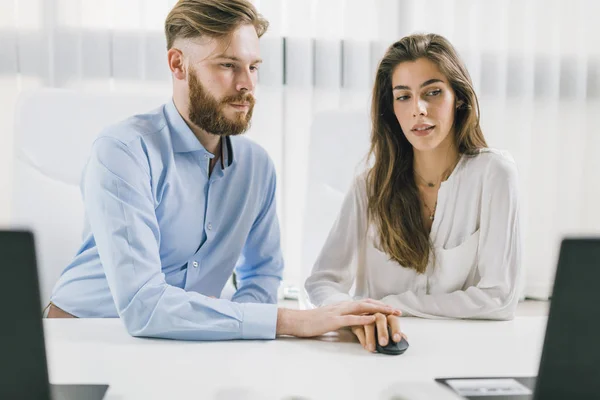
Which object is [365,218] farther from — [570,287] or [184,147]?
[570,287]

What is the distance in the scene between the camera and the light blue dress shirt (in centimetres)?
106

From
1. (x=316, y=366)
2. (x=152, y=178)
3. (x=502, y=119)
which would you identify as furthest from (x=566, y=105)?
(x=316, y=366)

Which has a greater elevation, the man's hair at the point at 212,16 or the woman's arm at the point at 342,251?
the man's hair at the point at 212,16

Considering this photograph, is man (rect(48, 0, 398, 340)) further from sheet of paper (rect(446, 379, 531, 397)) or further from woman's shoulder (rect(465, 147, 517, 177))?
woman's shoulder (rect(465, 147, 517, 177))

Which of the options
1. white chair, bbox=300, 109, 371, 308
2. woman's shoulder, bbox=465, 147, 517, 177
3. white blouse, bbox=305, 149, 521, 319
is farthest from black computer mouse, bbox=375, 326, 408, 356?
white chair, bbox=300, 109, 371, 308

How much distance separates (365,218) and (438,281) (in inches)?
9.3

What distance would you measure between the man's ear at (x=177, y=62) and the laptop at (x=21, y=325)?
93cm

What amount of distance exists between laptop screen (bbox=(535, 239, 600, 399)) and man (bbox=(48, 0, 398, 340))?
0.42 m

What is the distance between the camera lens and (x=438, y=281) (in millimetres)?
1460

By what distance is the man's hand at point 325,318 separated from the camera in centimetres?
107

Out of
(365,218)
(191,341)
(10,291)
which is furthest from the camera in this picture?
(365,218)

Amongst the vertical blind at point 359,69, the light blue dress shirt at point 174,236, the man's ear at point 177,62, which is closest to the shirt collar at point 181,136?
the light blue dress shirt at point 174,236

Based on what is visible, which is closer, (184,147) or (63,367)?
(63,367)

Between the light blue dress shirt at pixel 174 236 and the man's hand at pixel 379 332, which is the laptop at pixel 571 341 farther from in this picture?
the light blue dress shirt at pixel 174 236
